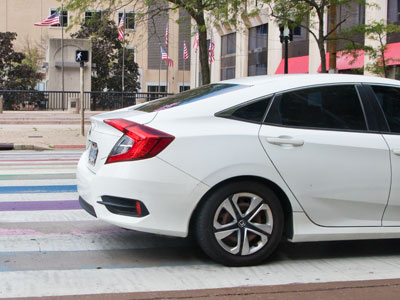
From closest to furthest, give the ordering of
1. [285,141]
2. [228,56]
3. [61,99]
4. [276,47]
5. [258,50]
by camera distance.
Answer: [285,141]
[61,99]
[276,47]
[258,50]
[228,56]

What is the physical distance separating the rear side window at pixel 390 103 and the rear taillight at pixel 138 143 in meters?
2.05

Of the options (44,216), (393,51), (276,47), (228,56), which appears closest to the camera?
(44,216)

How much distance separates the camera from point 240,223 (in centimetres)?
466

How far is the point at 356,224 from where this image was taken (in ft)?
16.2

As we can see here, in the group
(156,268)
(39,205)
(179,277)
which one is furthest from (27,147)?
(179,277)

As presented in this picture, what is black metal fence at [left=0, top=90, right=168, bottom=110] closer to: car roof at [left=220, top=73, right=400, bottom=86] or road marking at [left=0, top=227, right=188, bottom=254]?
road marking at [left=0, top=227, right=188, bottom=254]

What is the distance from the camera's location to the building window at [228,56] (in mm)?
53562

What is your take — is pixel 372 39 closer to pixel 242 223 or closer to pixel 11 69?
pixel 242 223

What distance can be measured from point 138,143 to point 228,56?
51255 millimetres

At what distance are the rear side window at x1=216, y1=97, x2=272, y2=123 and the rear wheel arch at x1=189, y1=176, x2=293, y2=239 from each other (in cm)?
52

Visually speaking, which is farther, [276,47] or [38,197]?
[276,47]

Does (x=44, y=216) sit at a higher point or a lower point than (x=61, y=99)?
lower

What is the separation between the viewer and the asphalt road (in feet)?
13.6

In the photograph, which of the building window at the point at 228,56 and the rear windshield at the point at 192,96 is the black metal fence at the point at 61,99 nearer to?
the rear windshield at the point at 192,96
